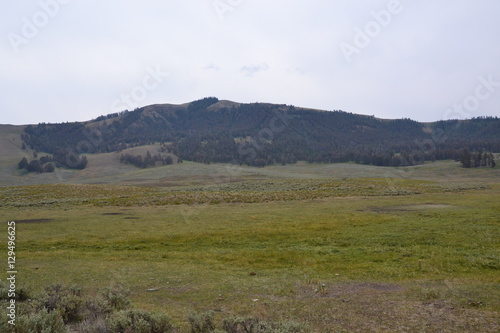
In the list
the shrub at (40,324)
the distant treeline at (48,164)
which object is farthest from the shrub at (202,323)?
the distant treeline at (48,164)

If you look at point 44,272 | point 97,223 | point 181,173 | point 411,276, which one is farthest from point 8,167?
point 411,276

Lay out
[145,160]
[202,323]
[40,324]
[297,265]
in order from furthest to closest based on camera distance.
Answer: [145,160], [297,265], [202,323], [40,324]

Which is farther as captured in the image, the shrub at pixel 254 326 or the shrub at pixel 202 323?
the shrub at pixel 202 323

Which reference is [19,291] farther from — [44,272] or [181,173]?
[181,173]

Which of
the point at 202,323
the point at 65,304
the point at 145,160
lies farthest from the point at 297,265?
the point at 145,160

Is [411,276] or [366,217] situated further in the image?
[366,217]

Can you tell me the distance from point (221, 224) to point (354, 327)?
21.4 meters

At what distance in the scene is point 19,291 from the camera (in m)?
10.6

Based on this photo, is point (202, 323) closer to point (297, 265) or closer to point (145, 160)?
point (297, 265)

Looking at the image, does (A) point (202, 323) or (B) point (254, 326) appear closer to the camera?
(B) point (254, 326)

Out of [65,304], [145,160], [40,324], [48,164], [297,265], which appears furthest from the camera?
[145,160]

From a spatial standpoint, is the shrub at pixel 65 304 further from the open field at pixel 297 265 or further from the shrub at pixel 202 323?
the shrub at pixel 202 323

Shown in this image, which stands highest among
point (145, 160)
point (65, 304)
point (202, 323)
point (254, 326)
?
point (145, 160)

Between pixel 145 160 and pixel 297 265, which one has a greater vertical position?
pixel 145 160
